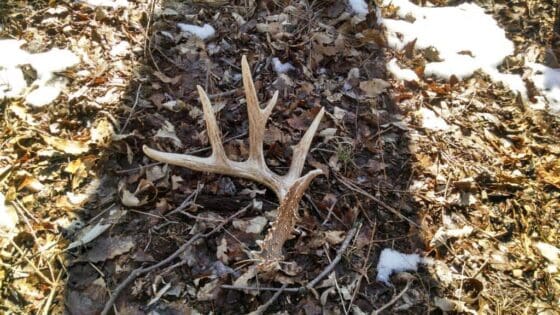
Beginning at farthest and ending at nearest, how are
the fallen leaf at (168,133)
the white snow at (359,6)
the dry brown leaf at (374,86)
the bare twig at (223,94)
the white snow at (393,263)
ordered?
1. the white snow at (359,6)
2. the dry brown leaf at (374,86)
3. the bare twig at (223,94)
4. the fallen leaf at (168,133)
5. the white snow at (393,263)

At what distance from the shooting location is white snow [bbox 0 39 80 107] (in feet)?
10.0

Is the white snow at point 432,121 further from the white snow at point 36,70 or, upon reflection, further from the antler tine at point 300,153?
the white snow at point 36,70

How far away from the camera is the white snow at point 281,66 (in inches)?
140

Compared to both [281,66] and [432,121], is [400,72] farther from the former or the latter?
[281,66]

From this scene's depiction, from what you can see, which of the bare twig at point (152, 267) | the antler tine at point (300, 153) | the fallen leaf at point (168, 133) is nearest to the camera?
the bare twig at point (152, 267)

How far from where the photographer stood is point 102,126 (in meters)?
2.99

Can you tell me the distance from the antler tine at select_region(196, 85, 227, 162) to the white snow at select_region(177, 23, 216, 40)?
A: 1342mm

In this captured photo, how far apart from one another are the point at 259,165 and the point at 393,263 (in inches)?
42.6

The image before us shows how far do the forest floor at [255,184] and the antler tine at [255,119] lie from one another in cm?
24

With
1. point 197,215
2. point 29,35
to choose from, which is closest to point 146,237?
point 197,215

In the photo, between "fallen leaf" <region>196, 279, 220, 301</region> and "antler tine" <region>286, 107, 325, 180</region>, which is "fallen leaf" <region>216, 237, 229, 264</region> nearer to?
"fallen leaf" <region>196, 279, 220, 301</region>

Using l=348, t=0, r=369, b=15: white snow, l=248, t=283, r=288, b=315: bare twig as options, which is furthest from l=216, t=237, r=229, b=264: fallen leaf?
l=348, t=0, r=369, b=15: white snow

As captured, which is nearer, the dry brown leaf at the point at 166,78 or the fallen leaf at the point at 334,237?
the fallen leaf at the point at 334,237

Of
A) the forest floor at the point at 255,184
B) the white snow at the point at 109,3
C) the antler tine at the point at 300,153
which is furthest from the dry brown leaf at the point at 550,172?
the white snow at the point at 109,3
